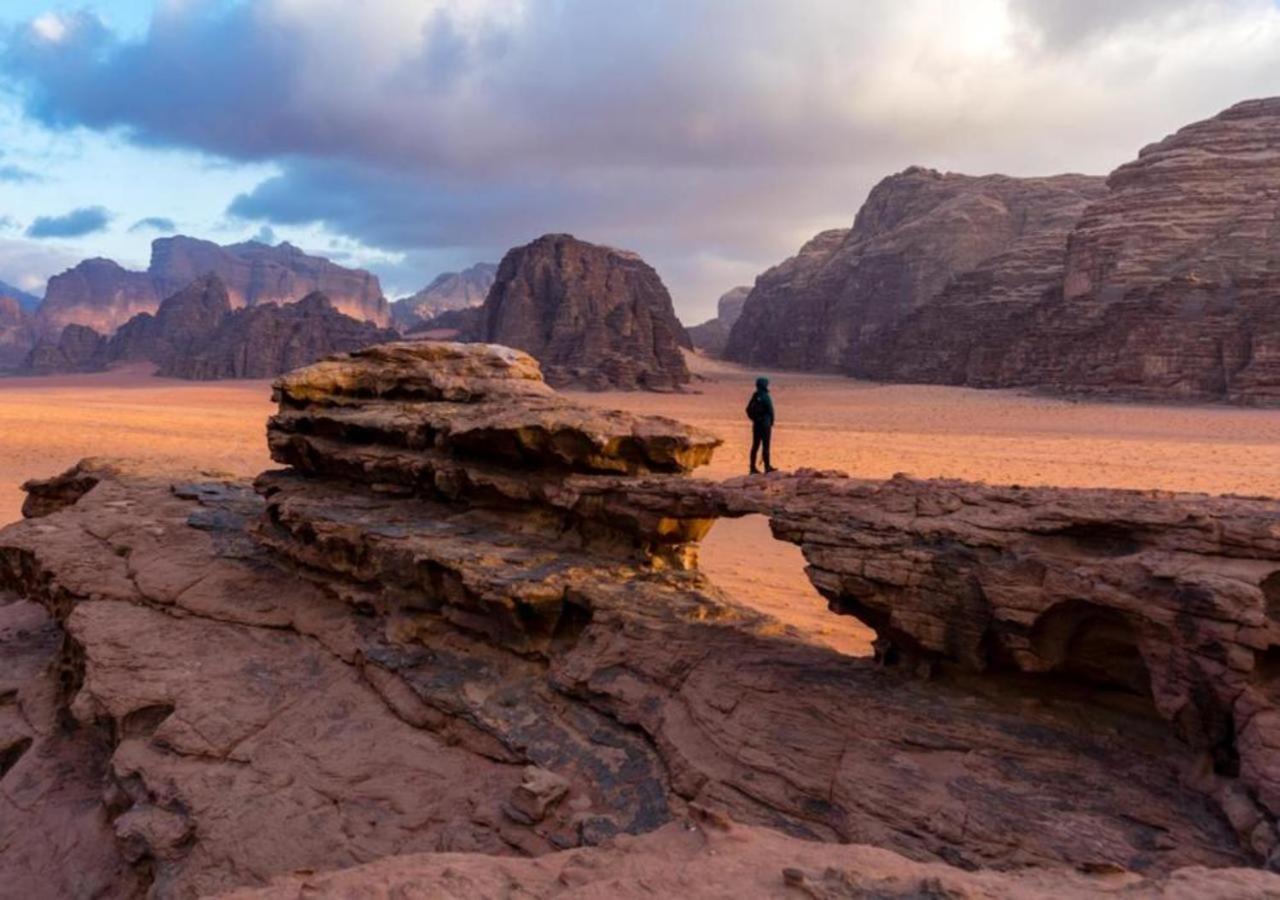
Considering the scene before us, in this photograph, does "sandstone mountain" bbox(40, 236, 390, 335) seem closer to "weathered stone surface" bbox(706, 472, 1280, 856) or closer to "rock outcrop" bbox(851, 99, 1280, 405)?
"rock outcrop" bbox(851, 99, 1280, 405)

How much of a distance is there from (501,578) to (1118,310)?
47759mm

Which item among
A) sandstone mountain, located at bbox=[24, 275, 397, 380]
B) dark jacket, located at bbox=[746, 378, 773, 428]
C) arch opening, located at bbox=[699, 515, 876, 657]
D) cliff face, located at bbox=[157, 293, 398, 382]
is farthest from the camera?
sandstone mountain, located at bbox=[24, 275, 397, 380]

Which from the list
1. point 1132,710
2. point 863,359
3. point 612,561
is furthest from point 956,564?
point 863,359

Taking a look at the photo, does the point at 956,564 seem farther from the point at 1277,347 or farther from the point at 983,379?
the point at 983,379

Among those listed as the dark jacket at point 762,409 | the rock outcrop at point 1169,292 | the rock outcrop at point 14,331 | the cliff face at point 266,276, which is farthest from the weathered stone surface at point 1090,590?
the cliff face at point 266,276

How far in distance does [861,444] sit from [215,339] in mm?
82109

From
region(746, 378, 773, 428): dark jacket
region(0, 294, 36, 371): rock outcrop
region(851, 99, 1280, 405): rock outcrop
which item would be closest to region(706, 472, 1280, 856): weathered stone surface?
region(746, 378, 773, 428): dark jacket

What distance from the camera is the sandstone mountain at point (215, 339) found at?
77938mm

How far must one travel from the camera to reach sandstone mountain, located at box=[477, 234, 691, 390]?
59.2 meters

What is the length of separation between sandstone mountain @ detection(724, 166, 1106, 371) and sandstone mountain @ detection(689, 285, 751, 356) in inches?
921

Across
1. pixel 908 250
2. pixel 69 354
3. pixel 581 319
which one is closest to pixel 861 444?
pixel 581 319

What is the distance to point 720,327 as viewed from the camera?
14488cm

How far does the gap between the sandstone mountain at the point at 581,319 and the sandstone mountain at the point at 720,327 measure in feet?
141

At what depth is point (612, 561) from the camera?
6.93m
